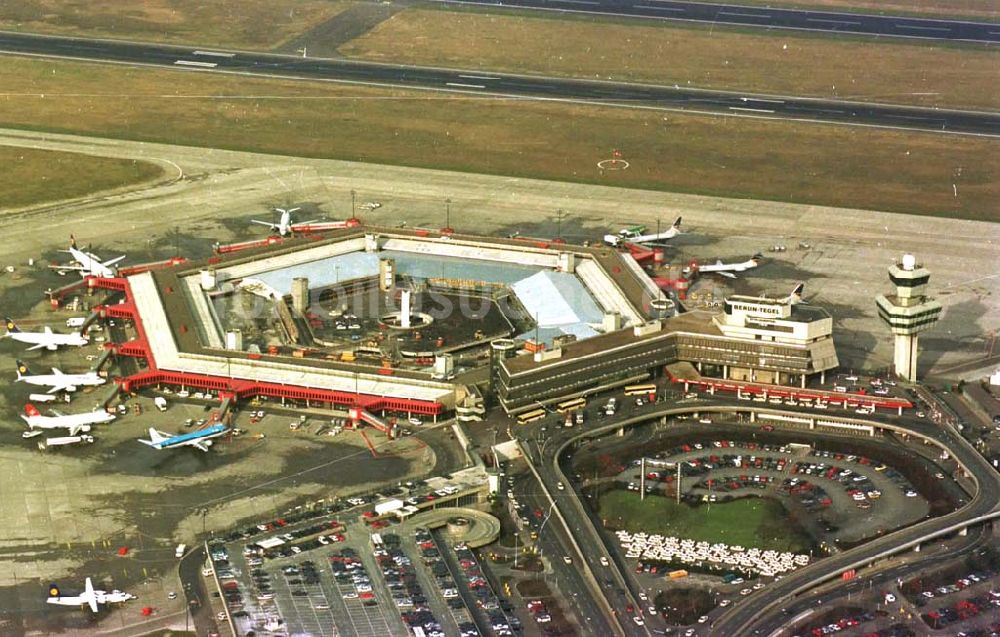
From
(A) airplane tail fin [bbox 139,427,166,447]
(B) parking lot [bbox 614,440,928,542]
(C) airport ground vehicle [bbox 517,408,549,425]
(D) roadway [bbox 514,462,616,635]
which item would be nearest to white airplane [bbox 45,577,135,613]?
(A) airplane tail fin [bbox 139,427,166,447]

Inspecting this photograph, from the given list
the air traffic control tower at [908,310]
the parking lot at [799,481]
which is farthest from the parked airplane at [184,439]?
the air traffic control tower at [908,310]

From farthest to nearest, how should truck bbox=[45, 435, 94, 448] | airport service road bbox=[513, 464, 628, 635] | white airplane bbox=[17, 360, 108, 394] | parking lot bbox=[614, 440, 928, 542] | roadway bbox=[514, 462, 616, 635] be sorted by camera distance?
1. white airplane bbox=[17, 360, 108, 394]
2. truck bbox=[45, 435, 94, 448]
3. parking lot bbox=[614, 440, 928, 542]
4. roadway bbox=[514, 462, 616, 635]
5. airport service road bbox=[513, 464, 628, 635]

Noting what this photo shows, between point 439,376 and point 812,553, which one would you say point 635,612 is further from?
point 439,376

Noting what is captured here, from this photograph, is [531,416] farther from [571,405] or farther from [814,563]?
[814,563]

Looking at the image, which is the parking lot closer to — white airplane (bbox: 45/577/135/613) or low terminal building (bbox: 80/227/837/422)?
low terminal building (bbox: 80/227/837/422)

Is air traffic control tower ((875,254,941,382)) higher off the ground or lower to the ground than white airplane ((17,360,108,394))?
higher
